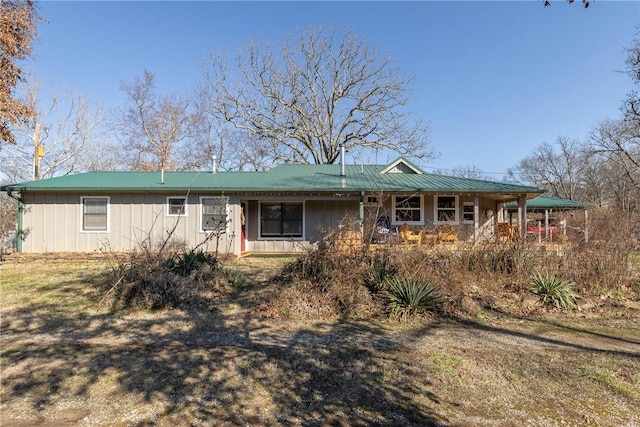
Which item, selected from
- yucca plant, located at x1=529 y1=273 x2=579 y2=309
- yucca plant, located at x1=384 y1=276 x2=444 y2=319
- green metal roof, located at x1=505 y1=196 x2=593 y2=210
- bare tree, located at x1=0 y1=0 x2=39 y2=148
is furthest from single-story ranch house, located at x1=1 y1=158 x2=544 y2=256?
green metal roof, located at x1=505 y1=196 x2=593 y2=210

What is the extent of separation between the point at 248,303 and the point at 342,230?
2162 mm

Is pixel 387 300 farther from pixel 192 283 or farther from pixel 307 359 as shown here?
pixel 192 283

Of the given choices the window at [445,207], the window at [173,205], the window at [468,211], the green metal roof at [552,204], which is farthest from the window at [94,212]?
the green metal roof at [552,204]

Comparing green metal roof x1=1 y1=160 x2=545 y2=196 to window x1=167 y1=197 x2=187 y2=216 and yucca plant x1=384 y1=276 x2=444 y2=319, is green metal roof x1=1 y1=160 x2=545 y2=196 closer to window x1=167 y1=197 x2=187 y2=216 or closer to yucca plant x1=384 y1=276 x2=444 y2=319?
window x1=167 y1=197 x2=187 y2=216

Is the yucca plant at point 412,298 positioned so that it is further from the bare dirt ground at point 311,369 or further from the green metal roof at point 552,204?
the green metal roof at point 552,204

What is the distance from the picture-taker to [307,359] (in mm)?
4113

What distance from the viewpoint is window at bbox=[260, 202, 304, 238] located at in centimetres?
1494

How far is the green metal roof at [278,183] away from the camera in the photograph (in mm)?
13445

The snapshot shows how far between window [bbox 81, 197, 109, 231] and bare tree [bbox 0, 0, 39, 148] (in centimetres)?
421

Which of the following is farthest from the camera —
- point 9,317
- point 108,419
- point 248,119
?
point 248,119

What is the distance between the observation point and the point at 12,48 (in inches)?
543

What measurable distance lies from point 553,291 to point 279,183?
33.4 feet

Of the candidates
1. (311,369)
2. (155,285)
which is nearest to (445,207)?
(155,285)

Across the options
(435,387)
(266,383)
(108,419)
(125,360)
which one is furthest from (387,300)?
(108,419)
